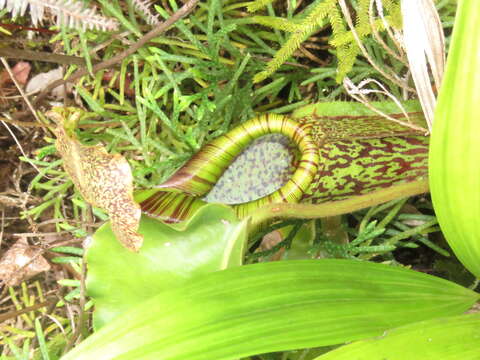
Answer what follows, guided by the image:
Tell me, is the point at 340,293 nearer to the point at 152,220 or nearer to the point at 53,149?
the point at 152,220

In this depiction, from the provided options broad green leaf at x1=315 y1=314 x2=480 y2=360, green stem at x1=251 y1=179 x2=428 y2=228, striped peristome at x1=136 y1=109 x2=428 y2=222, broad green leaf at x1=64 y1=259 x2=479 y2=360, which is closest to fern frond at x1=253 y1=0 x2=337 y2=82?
striped peristome at x1=136 y1=109 x2=428 y2=222

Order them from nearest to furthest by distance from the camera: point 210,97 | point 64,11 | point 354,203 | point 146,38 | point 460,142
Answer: point 460,142
point 64,11
point 354,203
point 146,38
point 210,97

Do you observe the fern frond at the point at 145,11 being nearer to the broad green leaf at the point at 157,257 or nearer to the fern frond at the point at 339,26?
the fern frond at the point at 339,26

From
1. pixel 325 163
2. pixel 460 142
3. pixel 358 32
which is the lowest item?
pixel 325 163

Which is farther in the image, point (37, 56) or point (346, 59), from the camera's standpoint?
point (37, 56)

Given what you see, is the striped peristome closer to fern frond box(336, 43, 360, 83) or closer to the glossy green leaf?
fern frond box(336, 43, 360, 83)

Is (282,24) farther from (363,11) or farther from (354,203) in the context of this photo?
(354,203)

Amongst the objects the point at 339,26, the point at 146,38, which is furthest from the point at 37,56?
the point at 339,26
